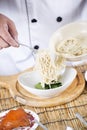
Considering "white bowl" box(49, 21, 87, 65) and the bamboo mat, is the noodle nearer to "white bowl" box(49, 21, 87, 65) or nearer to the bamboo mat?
"white bowl" box(49, 21, 87, 65)

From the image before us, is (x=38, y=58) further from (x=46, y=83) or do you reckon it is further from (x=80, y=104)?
(x=80, y=104)

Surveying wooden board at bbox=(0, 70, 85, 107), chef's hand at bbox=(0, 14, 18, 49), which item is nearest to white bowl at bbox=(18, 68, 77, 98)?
wooden board at bbox=(0, 70, 85, 107)

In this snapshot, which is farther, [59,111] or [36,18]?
[36,18]

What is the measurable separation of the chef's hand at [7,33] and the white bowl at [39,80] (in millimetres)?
240

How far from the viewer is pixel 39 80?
1.47 meters

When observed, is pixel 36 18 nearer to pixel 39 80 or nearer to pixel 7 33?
pixel 7 33

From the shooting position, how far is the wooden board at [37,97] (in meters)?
1.32

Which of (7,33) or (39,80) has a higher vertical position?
(7,33)

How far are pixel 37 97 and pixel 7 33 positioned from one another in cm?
40

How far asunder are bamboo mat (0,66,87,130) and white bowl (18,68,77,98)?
61mm

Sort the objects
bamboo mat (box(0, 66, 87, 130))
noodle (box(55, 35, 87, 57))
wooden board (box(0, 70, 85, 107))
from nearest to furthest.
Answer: bamboo mat (box(0, 66, 87, 130)) → wooden board (box(0, 70, 85, 107)) → noodle (box(55, 35, 87, 57))

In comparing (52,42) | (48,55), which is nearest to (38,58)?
(48,55)

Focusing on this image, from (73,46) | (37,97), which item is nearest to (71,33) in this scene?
(73,46)

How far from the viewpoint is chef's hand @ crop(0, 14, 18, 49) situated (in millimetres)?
1641
